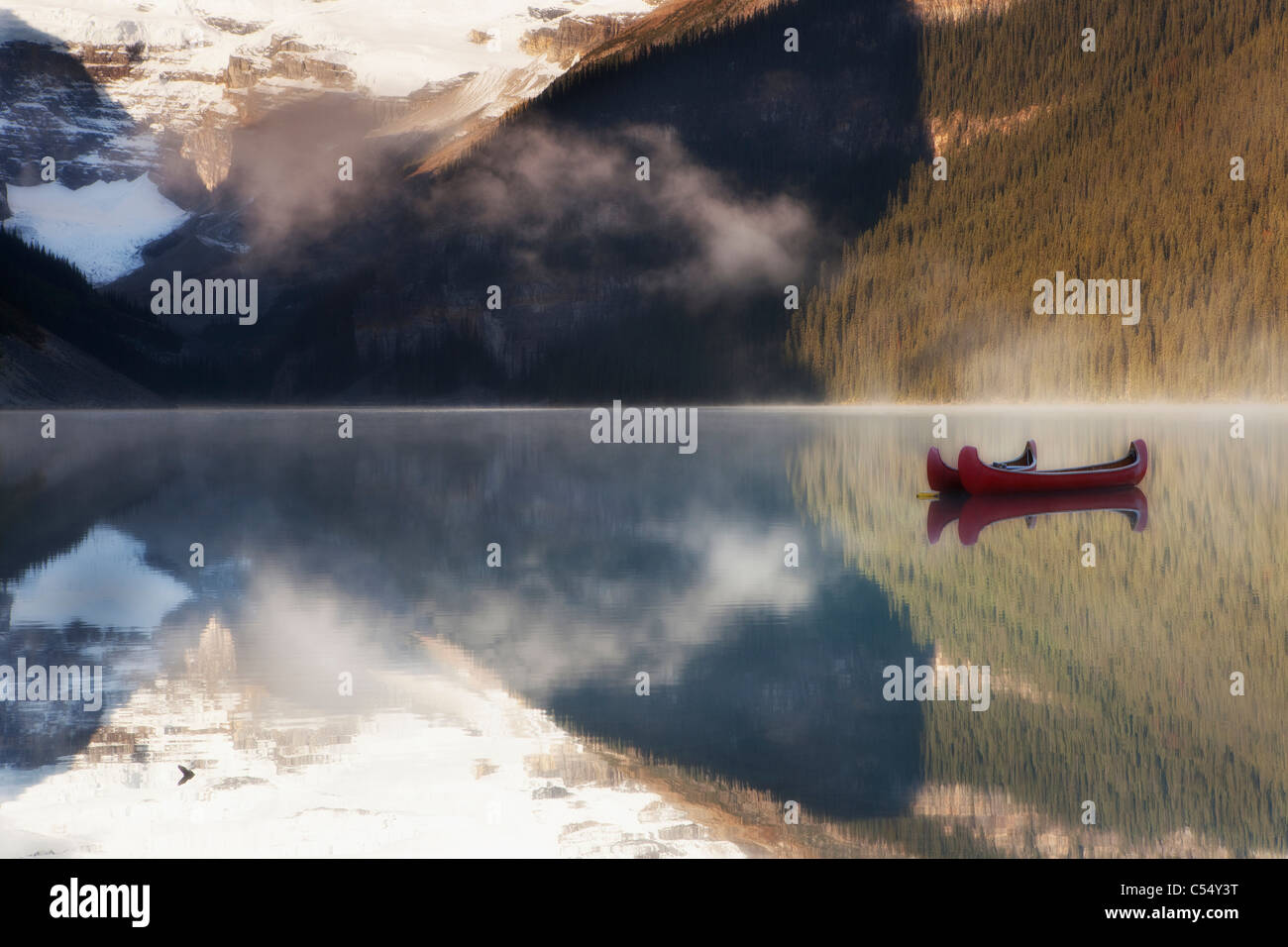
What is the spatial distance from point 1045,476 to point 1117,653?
2160 cm

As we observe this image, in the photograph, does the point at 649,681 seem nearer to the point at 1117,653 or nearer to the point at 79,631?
the point at 1117,653

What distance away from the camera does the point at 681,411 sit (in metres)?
146

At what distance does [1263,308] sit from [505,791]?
460 feet

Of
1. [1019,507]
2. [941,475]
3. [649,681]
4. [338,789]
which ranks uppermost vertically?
[941,475]

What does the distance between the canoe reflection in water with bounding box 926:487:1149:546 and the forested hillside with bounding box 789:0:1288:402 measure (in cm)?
10850

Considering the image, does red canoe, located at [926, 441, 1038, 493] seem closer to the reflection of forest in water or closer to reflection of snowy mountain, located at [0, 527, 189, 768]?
the reflection of forest in water

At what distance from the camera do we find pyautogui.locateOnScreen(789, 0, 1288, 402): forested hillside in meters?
140

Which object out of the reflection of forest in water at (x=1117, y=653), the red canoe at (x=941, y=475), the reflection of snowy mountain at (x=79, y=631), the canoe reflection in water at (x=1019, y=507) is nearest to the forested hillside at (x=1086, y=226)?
the canoe reflection in water at (x=1019, y=507)

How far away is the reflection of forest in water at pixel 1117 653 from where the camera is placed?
37.1ft

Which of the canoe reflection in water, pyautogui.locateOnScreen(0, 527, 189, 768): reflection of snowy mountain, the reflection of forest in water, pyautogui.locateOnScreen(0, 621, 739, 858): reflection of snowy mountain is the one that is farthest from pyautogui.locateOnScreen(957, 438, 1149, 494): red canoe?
pyautogui.locateOnScreen(0, 621, 739, 858): reflection of snowy mountain

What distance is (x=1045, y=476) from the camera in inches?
1458

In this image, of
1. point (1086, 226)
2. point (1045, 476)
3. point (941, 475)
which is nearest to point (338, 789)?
point (941, 475)
